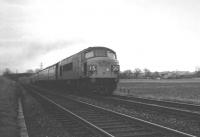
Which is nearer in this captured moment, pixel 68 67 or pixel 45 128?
pixel 45 128

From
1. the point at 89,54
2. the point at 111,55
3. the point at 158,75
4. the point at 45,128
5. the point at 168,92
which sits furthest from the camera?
the point at 158,75

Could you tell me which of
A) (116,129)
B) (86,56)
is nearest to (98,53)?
(86,56)

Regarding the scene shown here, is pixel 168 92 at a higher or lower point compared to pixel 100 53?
lower

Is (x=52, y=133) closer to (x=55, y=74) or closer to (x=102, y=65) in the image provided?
(x=102, y=65)

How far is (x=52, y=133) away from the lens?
23.7 ft

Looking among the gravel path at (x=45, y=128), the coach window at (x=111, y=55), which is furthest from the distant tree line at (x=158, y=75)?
the gravel path at (x=45, y=128)

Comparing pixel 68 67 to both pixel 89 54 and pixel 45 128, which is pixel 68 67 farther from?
pixel 45 128

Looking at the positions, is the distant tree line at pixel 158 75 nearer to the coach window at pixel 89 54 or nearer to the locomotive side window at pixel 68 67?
the locomotive side window at pixel 68 67

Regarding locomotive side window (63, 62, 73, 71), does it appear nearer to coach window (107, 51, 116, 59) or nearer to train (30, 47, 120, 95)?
train (30, 47, 120, 95)

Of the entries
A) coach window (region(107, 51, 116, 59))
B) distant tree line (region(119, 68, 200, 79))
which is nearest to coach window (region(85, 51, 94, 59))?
coach window (region(107, 51, 116, 59))

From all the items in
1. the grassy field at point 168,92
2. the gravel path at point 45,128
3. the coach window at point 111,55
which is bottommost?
the gravel path at point 45,128

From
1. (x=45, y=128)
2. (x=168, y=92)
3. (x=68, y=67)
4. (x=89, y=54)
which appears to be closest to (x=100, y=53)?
(x=89, y=54)

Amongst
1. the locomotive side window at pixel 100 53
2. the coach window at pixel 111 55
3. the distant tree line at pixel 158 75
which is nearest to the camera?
the locomotive side window at pixel 100 53

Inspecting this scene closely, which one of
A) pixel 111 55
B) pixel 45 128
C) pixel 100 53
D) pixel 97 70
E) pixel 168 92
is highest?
pixel 100 53
